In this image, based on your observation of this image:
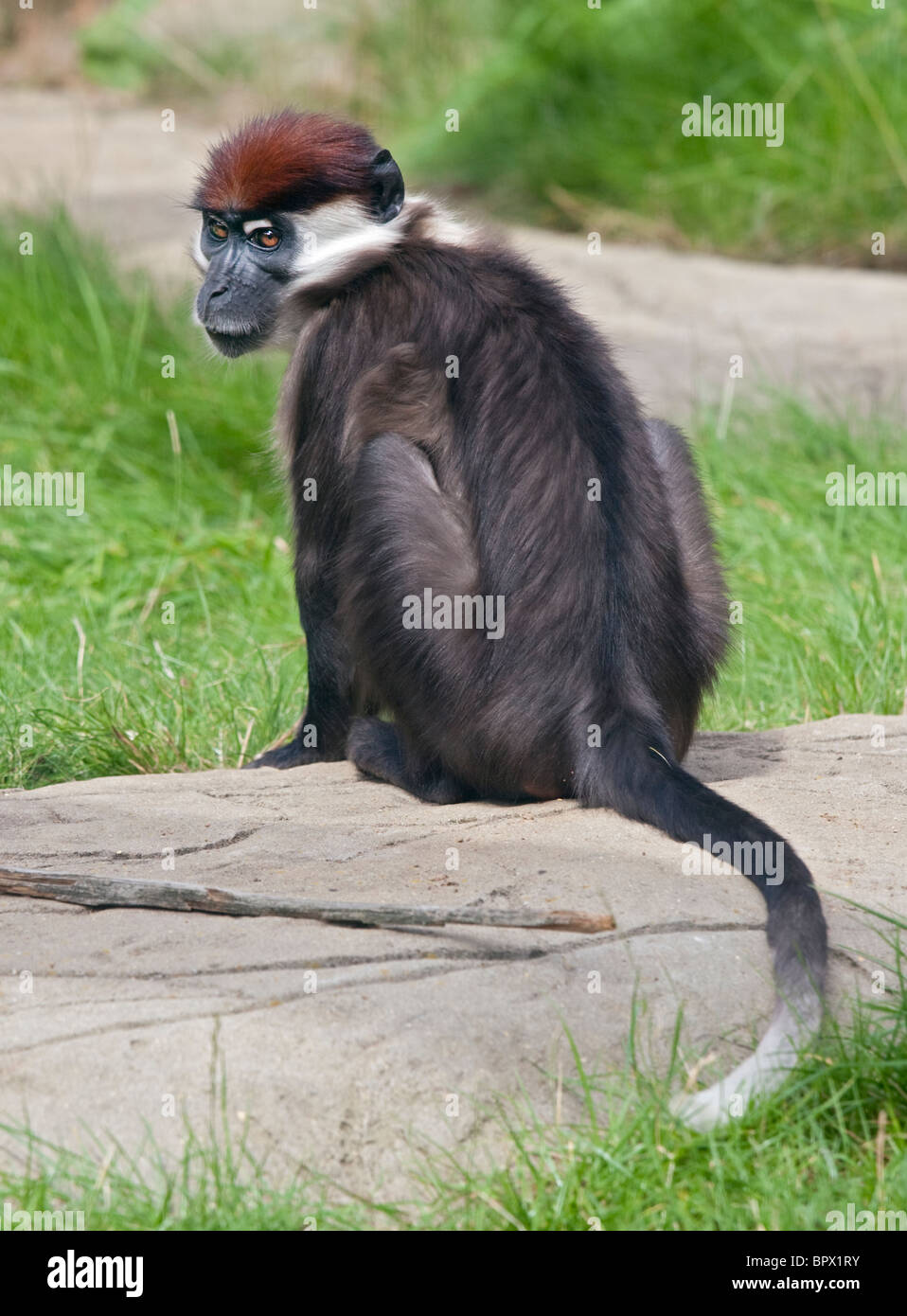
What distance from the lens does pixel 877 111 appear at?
343 inches

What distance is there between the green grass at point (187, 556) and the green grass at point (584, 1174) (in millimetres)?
2074

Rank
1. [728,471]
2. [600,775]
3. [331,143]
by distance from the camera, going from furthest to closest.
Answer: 1. [728,471]
2. [331,143]
3. [600,775]

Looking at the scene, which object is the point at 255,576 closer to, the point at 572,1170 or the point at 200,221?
the point at 200,221

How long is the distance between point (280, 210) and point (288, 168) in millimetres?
106

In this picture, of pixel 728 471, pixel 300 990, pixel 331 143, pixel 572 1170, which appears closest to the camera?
pixel 572 1170

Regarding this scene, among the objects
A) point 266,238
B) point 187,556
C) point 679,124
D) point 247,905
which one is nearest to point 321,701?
point 266,238

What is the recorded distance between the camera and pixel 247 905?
2814mm

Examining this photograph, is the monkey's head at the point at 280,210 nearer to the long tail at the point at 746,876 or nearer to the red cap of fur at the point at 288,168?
the red cap of fur at the point at 288,168

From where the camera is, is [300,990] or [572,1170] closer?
[572,1170]

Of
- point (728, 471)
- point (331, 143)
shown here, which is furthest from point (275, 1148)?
point (728, 471)

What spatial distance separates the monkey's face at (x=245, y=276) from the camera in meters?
3.95

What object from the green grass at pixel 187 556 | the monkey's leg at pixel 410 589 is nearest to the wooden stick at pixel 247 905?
the monkey's leg at pixel 410 589

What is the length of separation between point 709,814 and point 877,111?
6.84m

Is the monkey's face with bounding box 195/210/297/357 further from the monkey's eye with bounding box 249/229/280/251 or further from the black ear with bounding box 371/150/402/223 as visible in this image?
the black ear with bounding box 371/150/402/223
